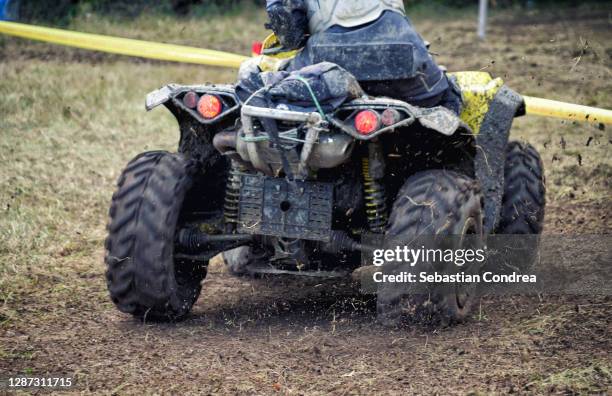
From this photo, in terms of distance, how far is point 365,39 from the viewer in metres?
5.45

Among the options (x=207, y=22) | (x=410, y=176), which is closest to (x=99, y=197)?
(x=410, y=176)

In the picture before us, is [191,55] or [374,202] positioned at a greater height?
[191,55]

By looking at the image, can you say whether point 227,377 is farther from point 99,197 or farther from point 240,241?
point 99,197

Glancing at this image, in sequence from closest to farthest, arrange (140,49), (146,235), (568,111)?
(146,235) < (568,111) < (140,49)

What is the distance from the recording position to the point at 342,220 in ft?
18.4

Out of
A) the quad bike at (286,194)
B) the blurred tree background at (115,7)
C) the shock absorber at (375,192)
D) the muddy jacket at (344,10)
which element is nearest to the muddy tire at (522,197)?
the quad bike at (286,194)

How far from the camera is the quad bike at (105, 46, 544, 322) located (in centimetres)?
510

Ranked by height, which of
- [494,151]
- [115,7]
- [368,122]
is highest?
[115,7]

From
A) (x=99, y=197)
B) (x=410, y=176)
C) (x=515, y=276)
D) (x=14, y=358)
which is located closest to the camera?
(x=14, y=358)

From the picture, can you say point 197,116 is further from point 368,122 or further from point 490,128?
point 490,128

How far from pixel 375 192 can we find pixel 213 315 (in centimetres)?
130

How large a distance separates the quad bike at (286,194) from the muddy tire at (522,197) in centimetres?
97

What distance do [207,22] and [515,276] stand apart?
13.3m

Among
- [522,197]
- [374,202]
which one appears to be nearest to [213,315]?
[374,202]
